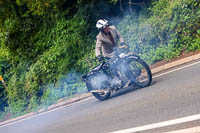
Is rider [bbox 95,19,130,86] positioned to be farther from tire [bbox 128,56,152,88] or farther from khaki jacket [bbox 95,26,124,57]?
tire [bbox 128,56,152,88]

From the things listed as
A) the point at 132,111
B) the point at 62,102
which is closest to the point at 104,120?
the point at 132,111

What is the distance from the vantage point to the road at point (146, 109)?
5.19 metres

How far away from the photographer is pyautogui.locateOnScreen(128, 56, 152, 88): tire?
759cm

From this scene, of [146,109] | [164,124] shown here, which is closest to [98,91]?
[146,109]

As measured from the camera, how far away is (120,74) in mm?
7941

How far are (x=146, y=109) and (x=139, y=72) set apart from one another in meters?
1.97

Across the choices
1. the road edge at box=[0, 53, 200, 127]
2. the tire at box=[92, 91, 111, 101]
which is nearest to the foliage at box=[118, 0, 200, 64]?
the road edge at box=[0, 53, 200, 127]

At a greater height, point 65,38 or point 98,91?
point 65,38

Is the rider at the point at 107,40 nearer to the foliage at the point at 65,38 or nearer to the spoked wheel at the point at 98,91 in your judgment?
the spoked wheel at the point at 98,91

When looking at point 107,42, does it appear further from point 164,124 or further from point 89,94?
point 164,124

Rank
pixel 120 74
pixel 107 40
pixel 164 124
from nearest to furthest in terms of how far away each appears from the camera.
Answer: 1. pixel 164 124
2. pixel 120 74
3. pixel 107 40

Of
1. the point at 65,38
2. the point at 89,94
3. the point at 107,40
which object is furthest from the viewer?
the point at 65,38

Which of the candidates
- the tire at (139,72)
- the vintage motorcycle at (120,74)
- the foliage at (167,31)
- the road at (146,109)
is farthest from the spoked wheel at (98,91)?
the foliage at (167,31)

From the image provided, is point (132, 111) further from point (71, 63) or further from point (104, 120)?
point (71, 63)
